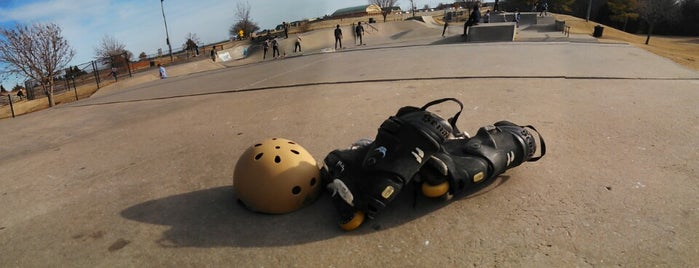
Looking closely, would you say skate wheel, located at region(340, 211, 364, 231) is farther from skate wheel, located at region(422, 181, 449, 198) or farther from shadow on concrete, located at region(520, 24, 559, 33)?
shadow on concrete, located at region(520, 24, 559, 33)

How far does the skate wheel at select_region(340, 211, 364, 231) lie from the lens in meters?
2.86

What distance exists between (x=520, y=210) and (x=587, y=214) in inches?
17.7

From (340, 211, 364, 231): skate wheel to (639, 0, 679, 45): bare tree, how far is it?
53.3m

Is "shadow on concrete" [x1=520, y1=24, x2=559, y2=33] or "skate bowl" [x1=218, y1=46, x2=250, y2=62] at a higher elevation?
"shadow on concrete" [x1=520, y1=24, x2=559, y2=33]

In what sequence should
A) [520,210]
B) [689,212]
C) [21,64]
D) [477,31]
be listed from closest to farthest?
[689,212] → [520,210] → [477,31] → [21,64]

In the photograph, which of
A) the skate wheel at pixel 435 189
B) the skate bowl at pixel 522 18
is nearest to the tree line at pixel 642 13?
the skate bowl at pixel 522 18

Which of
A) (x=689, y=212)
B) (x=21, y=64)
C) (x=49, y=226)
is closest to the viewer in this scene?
(x=689, y=212)

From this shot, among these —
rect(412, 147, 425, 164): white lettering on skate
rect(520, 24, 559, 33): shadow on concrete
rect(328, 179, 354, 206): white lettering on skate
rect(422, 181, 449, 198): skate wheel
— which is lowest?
rect(422, 181, 449, 198): skate wheel

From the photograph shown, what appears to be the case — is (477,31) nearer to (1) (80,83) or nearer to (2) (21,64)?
(2) (21,64)

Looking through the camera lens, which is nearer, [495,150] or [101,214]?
[495,150]

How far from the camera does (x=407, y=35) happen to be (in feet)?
108

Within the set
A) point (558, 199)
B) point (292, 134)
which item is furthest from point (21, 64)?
point (558, 199)

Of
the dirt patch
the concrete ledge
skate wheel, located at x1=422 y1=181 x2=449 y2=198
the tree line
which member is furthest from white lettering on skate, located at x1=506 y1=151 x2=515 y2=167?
the tree line

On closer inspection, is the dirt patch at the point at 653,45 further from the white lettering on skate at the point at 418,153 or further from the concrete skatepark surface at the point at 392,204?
the white lettering on skate at the point at 418,153
